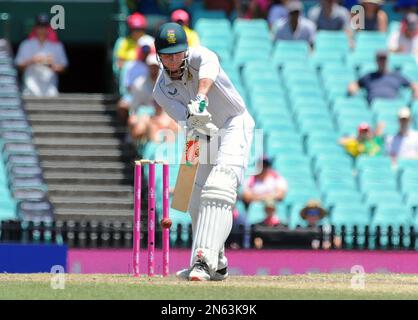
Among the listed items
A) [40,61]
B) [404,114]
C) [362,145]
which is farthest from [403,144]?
[40,61]

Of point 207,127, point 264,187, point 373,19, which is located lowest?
point 264,187

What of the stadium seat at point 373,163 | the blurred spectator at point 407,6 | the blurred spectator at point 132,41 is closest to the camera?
the stadium seat at point 373,163

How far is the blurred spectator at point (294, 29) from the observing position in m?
21.4

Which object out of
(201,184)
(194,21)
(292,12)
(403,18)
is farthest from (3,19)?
(201,184)

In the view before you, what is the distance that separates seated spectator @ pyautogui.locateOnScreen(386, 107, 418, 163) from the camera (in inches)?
768

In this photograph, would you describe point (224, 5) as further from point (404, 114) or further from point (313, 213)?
point (313, 213)

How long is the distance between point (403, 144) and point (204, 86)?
26.0 ft

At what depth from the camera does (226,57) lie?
20.7 metres

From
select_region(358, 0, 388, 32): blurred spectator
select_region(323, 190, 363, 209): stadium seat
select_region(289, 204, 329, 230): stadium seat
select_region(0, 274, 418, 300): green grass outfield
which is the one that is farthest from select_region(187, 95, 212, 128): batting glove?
select_region(358, 0, 388, 32): blurred spectator

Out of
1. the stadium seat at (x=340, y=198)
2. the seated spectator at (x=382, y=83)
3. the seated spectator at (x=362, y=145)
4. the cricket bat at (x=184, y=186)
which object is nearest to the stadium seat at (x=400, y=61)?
the seated spectator at (x=382, y=83)

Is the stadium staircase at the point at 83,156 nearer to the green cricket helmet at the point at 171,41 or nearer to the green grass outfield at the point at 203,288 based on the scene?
the green grass outfield at the point at 203,288

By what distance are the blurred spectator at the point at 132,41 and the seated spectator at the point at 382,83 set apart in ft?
9.30

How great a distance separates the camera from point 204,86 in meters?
12.0
